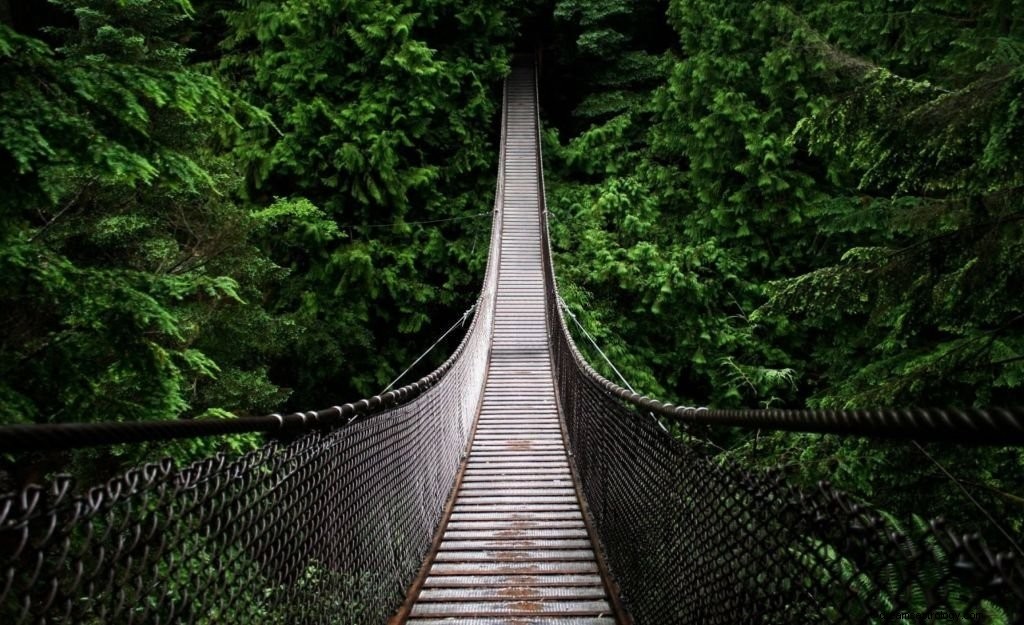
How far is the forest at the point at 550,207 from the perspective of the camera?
10.1 ft

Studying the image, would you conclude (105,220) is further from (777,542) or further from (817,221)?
(817,221)

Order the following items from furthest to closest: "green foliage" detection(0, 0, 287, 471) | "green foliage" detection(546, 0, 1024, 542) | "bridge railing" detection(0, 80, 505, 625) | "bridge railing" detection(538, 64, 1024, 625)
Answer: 1. "green foliage" detection(546, 0, 1024, 542)
2. "green foliage" detection(0, 0, 287, 471)
3. "bridge railing" detection(0, 80, 505, 625)
4. "bridge railing" detection(538, 64, 1024, 625)

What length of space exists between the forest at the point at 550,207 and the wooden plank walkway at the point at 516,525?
4.00 feet

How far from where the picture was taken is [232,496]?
1360 millimetres

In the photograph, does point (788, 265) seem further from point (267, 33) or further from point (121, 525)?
point (121, 525)

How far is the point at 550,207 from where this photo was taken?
13328 millimetres

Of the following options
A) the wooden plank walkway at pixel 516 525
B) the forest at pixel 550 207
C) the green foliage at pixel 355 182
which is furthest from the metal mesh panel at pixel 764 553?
the green foliage at pixel 355 182

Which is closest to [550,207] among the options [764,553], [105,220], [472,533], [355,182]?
[355,182]

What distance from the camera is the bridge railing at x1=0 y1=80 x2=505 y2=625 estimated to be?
914 millimetres

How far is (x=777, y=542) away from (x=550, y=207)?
12.3 metres

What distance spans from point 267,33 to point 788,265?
32.7ft

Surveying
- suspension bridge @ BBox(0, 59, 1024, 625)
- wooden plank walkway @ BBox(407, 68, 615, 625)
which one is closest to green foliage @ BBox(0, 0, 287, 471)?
suspension bridge @ BBox(0, 59, 1024, 625)

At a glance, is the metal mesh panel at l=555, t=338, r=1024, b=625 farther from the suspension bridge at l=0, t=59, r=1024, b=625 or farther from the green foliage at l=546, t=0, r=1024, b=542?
the green foliage at l=546, t=0, r=1024, b=542

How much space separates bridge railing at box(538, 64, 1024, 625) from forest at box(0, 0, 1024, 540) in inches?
5.4
